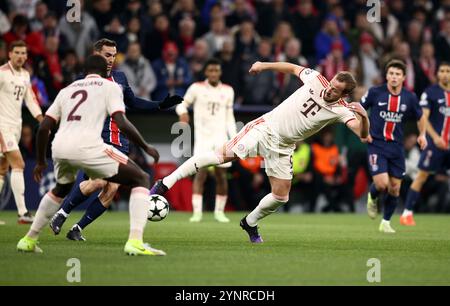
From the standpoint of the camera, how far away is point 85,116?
8.95m

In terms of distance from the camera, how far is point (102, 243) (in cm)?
1107

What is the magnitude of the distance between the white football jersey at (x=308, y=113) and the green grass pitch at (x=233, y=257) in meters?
1.37

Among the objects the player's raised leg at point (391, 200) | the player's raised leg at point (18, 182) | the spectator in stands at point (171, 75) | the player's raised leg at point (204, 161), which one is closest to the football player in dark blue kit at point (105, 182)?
the player's raised leg at point (204, 161)

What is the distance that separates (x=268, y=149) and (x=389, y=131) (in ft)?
11.7

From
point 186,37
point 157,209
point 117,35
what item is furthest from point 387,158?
point 186,37

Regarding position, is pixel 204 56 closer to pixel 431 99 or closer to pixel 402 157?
pixel 431 99

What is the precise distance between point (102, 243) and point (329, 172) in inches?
443

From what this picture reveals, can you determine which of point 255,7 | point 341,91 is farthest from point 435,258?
point 255,7

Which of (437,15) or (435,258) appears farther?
(437,15)

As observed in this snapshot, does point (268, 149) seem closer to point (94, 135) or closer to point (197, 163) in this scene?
point (197, 163)

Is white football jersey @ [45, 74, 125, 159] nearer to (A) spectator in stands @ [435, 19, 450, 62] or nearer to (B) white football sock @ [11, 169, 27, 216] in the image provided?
(B) white football sock @ [11, 169, 27, 216]

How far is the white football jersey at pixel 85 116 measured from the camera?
894cm

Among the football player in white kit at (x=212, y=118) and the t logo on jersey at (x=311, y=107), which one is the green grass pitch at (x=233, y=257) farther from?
the football player in white kit at (x=212, y=118)

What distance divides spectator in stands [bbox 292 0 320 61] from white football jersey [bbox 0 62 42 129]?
31.6 feet
